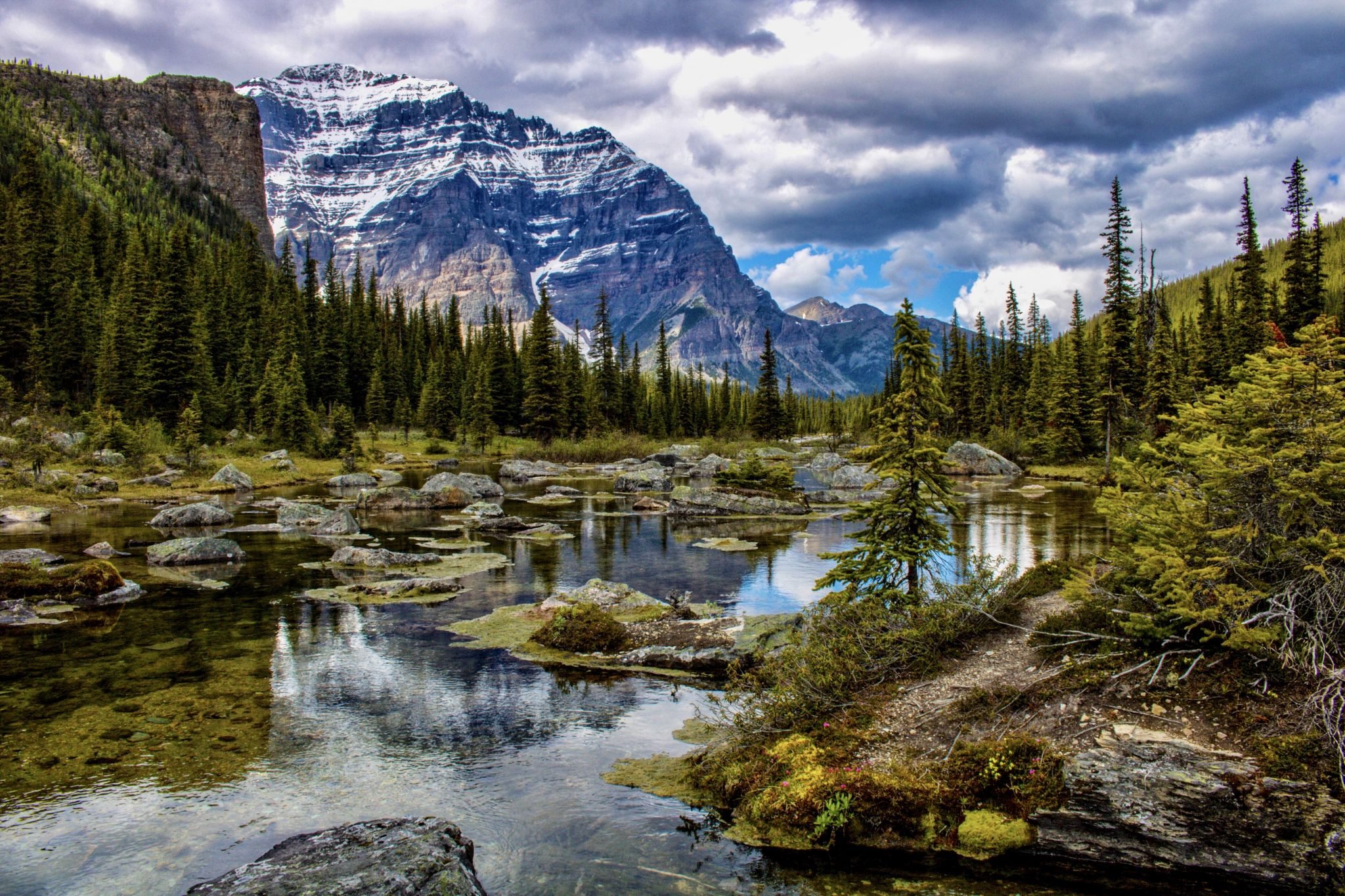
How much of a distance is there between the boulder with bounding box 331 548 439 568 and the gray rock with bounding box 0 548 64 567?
861 cm

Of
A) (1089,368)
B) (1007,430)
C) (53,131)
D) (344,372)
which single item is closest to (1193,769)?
(1089,368)

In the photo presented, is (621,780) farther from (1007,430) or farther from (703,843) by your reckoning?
(1007,430)

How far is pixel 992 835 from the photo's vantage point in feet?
29.9

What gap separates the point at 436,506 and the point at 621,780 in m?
36.4

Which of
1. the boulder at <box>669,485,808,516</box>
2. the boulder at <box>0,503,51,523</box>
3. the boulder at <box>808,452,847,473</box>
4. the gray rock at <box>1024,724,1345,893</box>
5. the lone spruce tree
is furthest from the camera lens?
the boulder at <box>808,452,847,473</box>

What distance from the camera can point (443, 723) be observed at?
13.8 m

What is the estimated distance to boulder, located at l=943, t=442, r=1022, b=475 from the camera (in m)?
73.6

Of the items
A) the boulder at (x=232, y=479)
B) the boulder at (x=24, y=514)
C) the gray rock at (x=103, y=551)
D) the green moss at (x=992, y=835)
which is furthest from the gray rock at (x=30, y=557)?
the green moss at (x=992, y=835)

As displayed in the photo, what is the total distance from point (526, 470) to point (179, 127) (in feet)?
570

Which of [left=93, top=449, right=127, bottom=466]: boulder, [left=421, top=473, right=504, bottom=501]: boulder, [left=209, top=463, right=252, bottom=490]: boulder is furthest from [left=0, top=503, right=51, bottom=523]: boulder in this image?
[left=421, top=473, right=504, bottom=501]: boulder

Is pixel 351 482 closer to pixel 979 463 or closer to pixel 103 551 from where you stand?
pixel 103 551

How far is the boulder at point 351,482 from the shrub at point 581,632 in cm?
3970

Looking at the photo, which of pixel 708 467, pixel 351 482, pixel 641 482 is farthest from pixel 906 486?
pixel 708 467

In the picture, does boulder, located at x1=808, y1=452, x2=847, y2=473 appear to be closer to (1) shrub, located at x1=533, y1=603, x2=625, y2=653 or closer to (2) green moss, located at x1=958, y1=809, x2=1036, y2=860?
(1) shrub, located at x1=533, y1=603, x2=625, y2=653
